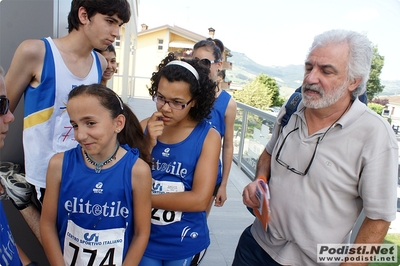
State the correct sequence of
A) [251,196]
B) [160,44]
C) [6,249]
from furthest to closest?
1. [160,44]
2. [251,196]
3. [6,249]

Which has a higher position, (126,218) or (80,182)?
(80,182)

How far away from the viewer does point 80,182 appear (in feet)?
4.11

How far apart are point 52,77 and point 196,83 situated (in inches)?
28.8

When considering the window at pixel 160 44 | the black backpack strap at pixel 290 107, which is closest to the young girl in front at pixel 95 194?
the black backpack strap at pixel 290 107

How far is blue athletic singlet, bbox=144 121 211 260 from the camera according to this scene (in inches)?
55.8

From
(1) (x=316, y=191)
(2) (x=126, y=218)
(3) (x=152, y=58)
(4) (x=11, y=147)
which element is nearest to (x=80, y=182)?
(2) (x=126, y=218)

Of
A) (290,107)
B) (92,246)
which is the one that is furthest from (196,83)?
(92,246)

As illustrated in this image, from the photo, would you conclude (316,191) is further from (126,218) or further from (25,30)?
(25,30)

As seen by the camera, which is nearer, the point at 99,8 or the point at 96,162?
the point at 96,162

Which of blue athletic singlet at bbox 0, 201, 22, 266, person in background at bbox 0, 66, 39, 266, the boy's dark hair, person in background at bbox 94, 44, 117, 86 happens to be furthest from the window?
blue athletic singlet at bbox 0, 201, 22, 266

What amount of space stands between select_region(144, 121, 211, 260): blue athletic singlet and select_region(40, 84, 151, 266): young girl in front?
115 mm

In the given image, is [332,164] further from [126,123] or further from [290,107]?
[126,123]

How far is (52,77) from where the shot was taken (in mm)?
1437

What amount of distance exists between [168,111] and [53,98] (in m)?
0.60
